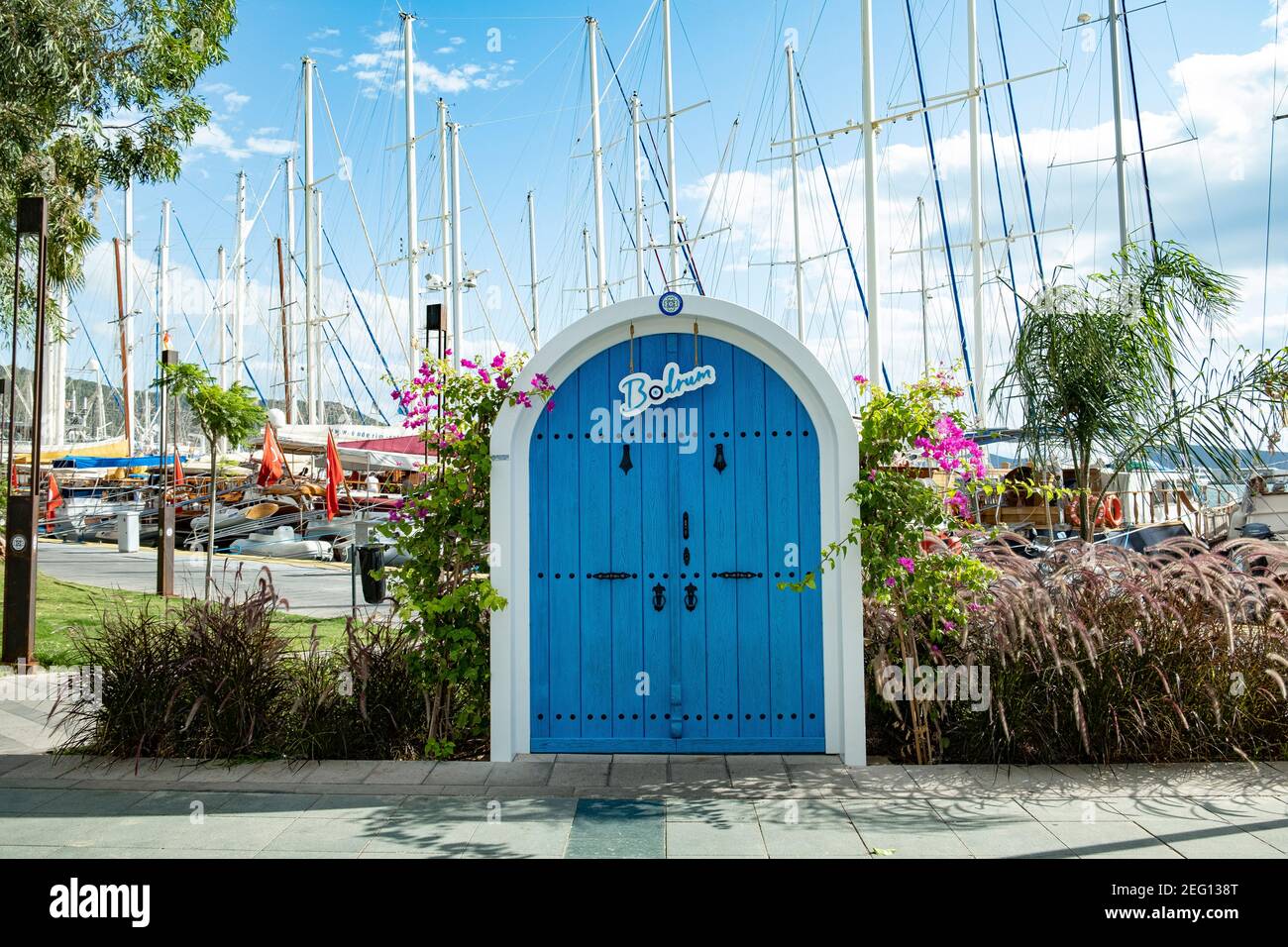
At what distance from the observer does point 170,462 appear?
3619 centimetres

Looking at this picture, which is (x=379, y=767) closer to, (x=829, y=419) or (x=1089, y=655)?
(x=829, y=419)

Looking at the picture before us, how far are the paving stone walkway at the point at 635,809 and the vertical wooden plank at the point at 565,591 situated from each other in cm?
33

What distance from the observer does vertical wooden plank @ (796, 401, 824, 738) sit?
252 inches

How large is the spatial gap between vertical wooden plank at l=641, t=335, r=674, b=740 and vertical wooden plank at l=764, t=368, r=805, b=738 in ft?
2.31

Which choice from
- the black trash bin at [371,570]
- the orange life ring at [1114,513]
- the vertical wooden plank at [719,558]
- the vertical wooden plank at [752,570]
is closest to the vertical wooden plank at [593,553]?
the vertical wooden plank at [719,558]

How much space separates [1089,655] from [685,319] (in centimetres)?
335

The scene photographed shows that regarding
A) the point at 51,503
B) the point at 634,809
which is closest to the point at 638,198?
the point at 51,503

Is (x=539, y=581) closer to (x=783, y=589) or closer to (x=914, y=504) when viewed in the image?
(x=783, y=589)

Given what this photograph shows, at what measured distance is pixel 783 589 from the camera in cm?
635

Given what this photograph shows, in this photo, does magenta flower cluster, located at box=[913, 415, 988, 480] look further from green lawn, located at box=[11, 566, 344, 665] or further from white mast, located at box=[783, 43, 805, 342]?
white mast, located at box=[783, 43, 805, 342]

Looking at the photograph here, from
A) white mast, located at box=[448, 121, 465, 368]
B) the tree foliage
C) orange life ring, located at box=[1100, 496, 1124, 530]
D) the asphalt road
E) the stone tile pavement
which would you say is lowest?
the stone tile pavement

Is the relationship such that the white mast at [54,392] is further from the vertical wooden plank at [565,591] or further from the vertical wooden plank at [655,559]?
the vertical wooden plank at [655,559]

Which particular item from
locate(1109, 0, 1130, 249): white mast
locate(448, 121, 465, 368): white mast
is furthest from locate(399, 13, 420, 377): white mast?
locate(1109, 0, 1130, 249): white mast
